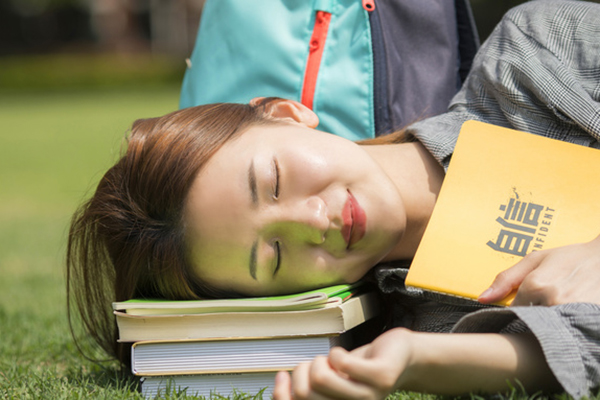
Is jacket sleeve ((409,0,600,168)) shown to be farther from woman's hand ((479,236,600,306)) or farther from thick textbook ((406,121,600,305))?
woman's hand ((479,236,600,306))

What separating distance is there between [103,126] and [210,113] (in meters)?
13.5

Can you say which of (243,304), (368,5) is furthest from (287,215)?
(368,5)

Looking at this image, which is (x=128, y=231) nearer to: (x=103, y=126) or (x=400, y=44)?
(x=400, y=44)

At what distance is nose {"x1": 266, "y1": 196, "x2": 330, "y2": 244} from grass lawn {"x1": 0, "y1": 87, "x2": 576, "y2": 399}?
0.53m

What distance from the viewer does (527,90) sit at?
2.53 m

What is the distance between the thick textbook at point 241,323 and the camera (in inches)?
78.9

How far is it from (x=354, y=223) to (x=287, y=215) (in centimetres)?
22

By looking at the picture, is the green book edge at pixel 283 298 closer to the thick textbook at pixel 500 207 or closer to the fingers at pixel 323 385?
the thick textbook at pixel 500 207

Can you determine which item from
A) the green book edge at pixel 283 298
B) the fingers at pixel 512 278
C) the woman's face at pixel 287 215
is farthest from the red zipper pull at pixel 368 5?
the fingers at pixel 512 278

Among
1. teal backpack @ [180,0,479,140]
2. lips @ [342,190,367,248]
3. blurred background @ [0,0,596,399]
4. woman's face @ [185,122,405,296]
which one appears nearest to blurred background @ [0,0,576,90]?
blurred background @ [0,0,596,399]

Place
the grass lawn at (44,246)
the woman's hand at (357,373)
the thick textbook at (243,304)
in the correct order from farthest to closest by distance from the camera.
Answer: the grass lawn at (44,246), the thick textbook at (243,304), the woman's hand at (357,373)

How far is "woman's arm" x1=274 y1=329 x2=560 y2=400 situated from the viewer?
160cm

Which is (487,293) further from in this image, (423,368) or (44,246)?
(44,246)

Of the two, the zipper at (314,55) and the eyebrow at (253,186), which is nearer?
the eyebrow at (253,186)
